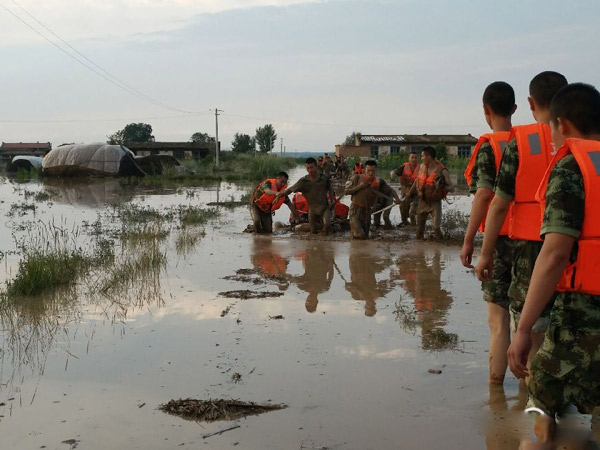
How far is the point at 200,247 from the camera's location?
11.7m

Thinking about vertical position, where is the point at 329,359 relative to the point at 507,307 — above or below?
below

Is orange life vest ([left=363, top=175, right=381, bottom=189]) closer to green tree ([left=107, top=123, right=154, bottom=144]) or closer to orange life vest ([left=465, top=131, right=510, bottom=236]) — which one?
orange life vest ([left=465, top=131, right=510, bottom=236])

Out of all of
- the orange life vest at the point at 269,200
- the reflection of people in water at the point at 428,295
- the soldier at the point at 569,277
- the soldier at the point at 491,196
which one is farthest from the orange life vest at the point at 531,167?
the orange life vest at the point at 269,200

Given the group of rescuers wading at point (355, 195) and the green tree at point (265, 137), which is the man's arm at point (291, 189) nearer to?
the group of rescuers wading at point (355, 195)

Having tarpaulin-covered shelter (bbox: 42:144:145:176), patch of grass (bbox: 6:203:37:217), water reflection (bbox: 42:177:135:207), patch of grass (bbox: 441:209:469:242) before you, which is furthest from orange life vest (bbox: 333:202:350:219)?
tarpaulin-covered shelter (bbox: 42:144:145:176)

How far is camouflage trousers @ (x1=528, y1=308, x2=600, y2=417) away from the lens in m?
2.52

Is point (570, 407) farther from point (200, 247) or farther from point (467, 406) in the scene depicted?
point (200, 247)

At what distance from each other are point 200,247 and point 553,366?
9.45 m

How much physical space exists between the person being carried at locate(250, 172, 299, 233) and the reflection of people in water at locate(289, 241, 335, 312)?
4.27ft

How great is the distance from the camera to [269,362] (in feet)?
17.7

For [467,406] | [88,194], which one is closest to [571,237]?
[467,406]

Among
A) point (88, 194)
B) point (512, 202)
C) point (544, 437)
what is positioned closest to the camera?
point (544, 437)

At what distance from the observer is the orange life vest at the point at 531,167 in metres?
3.53

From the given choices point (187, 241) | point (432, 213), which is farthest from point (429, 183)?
point (187, 241)
